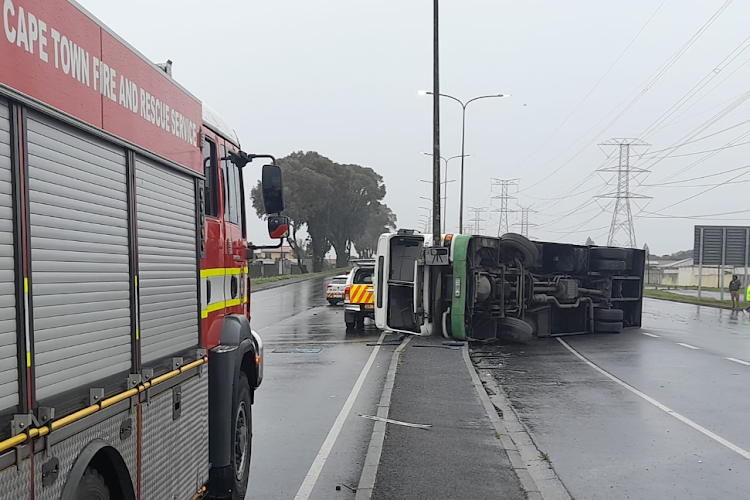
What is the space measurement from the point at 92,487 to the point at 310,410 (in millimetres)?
6542

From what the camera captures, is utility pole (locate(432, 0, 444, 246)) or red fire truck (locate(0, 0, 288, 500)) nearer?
red fire truck (locate(0, 0, 288, 500))

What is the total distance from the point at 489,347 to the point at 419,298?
7.61 feet

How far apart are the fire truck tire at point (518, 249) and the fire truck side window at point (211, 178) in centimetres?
1212

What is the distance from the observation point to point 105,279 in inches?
139

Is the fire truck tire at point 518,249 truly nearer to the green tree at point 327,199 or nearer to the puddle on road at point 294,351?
the puddle on road at point 294,351

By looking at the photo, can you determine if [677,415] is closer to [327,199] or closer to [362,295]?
[362,295]

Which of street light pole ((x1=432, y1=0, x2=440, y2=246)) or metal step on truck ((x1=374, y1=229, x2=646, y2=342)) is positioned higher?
street light pole ((x1=432, y1=0, x2=440, y2=246))

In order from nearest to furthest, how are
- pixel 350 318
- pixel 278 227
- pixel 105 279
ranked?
pixel 105 279 < pixel 278 227 < pixel 350 318

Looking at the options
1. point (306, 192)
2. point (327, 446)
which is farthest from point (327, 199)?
point (327, 446)

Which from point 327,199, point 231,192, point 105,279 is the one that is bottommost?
point 105,279

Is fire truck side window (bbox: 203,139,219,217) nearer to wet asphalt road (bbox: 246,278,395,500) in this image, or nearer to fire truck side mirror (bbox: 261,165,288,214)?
fire truck side mirror (bbox: 261,165,288,214)

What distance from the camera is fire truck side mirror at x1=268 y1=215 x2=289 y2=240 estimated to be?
22.1 ft

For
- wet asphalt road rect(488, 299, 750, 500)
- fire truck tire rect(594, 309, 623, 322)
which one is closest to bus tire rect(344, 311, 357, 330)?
wet asphalt road rect(488, 299, 750, 500)

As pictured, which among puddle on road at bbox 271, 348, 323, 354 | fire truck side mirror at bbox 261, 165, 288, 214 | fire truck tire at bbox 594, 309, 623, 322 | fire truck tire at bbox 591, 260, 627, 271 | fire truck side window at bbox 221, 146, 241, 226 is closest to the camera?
fire truck side window at bbox 221, 146, 241, 226
